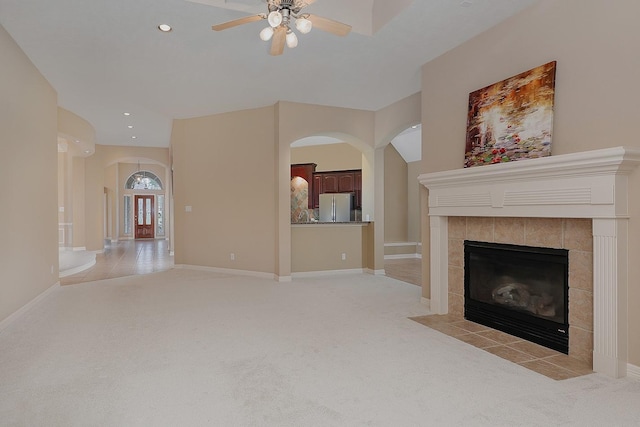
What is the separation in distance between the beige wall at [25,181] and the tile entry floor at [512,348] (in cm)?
440

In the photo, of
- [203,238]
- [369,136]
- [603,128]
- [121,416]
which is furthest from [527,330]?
[203,238]

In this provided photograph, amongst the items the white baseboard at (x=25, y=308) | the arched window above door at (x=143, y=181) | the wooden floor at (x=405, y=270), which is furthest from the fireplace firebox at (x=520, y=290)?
the arched window above door at (x=143, y=181)

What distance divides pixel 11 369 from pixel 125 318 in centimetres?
134

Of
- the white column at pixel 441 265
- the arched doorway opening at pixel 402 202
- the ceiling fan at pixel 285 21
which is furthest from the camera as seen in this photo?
the arched doorway opening at pixel 402 202

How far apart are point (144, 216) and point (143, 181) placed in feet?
4.92

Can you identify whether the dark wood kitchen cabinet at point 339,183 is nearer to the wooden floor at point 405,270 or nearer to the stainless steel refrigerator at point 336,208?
the stainless steel refrigerator at point 336,208

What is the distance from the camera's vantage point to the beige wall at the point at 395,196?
10.1 m

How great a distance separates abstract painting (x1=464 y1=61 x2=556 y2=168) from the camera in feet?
10.2

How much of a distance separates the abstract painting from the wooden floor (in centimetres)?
300

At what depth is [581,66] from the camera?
2.87 m

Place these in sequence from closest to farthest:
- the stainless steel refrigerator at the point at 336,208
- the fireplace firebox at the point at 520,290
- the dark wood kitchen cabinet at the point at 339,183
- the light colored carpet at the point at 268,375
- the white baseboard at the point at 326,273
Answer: the light colored carpet at the point at 268,375 < the fireplace firebox at the point at 520,290 < the white baseboard at the point at 326,273 < the stainless steel refrigerator at the point at 336,208 < the dark wood kitchen cabinet at the point at 339,183

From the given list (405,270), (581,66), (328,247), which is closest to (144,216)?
(328,247)

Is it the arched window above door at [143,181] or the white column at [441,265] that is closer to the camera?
the white column at [441,265]

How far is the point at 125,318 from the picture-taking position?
13.3 ft
